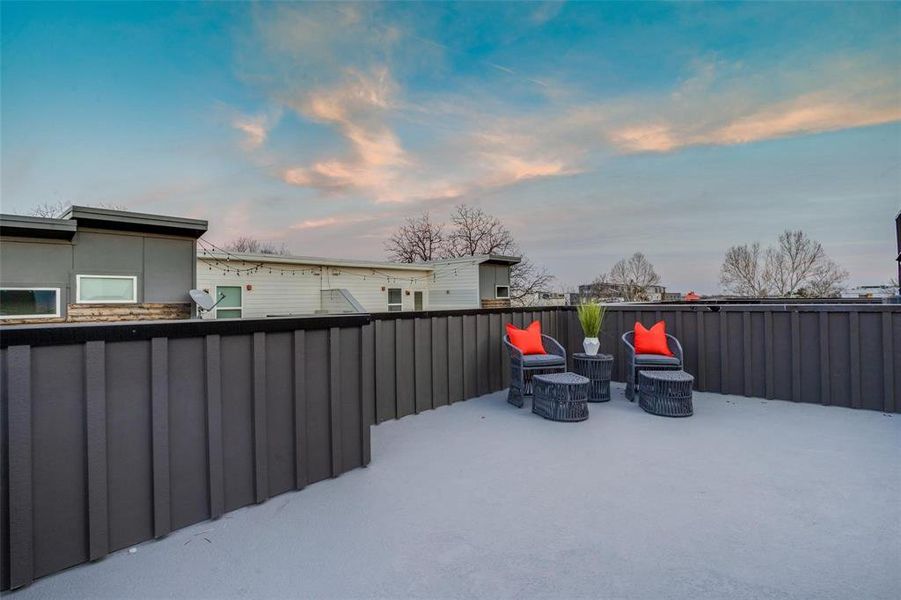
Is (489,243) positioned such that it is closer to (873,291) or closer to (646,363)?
Answer: (873,291)

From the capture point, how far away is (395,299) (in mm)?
12227

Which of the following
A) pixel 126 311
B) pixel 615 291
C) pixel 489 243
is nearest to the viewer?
pixel 126 311

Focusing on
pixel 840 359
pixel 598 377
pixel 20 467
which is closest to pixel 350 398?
pixel 20 467

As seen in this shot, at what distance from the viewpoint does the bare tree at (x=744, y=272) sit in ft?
53.4

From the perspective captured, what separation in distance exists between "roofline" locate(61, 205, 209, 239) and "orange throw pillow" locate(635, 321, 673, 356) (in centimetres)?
709

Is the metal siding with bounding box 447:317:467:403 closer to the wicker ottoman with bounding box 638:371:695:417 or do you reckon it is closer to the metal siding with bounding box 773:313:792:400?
the wicker ottoman with bounding box 638:371:695:417

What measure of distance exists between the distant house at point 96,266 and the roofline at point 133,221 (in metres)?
0.01

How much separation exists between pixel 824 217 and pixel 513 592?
43.1ft

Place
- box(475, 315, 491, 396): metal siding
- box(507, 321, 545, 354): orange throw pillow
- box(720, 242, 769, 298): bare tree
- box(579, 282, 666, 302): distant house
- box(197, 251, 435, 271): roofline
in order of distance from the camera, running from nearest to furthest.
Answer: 1. box(507, 321, 545, 354): orange throw pillow
2. box(475, 315, 491, 396): metal siding
3. box(197, 251, 435, 271): roofline
4. box(579, 282, 666, 302): distant house
5. box(720, 242, 769, 298): bare tree

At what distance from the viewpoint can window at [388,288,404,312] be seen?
1205cm

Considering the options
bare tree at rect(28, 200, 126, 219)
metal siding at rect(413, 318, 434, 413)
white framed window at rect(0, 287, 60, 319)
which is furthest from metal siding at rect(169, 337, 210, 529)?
bare tree at rect(28, 200, 126, 219)

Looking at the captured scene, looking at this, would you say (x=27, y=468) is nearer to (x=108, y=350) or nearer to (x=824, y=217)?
(x=108, y=350)

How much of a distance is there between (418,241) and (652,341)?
1812 cm

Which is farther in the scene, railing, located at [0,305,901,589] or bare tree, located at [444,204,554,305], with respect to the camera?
bare tree, located at [444,204,554,305]
